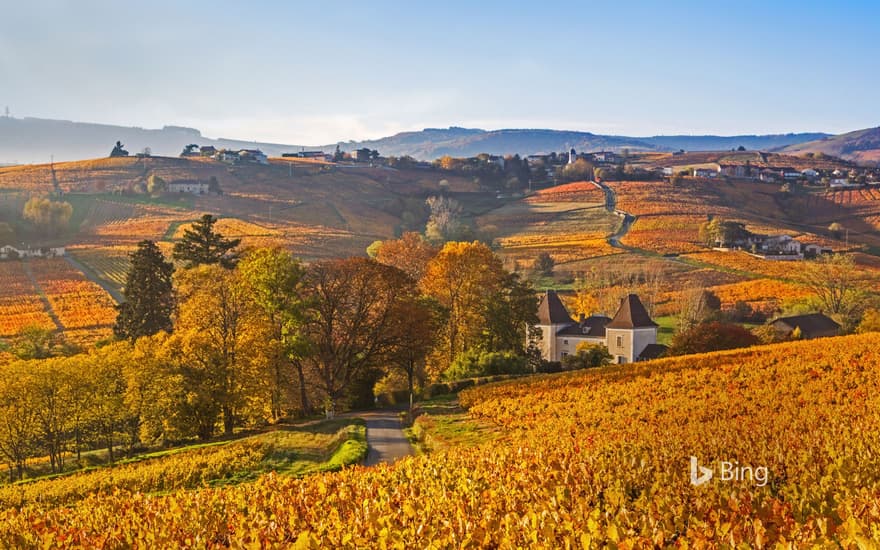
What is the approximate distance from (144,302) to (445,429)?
94.0ft

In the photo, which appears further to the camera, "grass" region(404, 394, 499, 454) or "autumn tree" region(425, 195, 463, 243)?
"autumn tree" region(425, 195, 463, 243)

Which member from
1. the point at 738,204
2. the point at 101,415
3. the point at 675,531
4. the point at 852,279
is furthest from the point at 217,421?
the point at 738,204

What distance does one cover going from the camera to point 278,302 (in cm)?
3656

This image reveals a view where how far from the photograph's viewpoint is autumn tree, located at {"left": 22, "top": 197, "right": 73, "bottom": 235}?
117 m

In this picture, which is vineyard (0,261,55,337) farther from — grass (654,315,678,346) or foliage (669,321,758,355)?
grass (654,315,678,346)

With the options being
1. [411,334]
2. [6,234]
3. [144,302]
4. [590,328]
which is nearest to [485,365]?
[411,334]

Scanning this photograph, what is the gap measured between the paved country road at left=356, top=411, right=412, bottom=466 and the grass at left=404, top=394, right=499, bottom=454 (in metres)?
0.44

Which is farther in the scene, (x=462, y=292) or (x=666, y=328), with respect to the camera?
(x=666, y=328)

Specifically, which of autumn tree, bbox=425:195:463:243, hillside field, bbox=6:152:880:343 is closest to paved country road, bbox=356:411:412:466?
hillside field, bbox=6:152:880:343

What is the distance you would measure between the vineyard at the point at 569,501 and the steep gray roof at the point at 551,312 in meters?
42.5

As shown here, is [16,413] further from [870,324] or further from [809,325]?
[809,325]

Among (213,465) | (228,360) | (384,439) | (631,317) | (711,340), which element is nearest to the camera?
(213,465)

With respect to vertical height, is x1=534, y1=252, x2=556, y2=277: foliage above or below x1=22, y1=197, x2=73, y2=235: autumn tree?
below

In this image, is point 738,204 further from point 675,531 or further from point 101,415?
point 675,531
